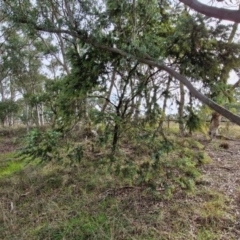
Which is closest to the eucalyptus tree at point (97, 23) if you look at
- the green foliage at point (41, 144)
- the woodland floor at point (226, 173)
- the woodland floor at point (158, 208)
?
the green foliage at point (41, 144)

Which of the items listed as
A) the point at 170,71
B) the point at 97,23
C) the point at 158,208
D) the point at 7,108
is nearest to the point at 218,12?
the point at 170,71

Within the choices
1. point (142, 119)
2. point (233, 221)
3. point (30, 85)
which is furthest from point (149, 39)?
point (30, 85)

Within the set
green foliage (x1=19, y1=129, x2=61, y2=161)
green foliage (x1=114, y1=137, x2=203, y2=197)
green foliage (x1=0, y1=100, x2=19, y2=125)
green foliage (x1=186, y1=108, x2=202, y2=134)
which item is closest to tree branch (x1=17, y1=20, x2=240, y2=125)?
green foliage (x1=186, y1=108, x2=202, y2=134)

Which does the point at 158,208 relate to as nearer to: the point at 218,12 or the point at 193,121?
the point at 193,121

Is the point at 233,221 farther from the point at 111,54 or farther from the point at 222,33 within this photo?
the point at 111,54

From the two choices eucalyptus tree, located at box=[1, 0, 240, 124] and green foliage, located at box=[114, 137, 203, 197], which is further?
green foliage, located at box=[114, 137, 203, 197]

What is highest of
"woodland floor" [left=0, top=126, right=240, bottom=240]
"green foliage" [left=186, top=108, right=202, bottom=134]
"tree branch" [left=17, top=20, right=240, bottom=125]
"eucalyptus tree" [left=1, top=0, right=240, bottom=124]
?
"eucalyptus tree" [left=1, top=0, right=240, bottom=124]

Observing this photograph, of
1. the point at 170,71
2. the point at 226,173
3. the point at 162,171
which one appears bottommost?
the point at 226,173

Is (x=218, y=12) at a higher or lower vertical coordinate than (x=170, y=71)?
higher

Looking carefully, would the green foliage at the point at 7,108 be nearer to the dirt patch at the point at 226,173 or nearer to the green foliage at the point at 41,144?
the green foliage at the point at 41,144

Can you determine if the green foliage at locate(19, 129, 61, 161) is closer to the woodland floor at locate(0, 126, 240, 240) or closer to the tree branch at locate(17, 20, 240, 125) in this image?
the woodland floor at locate(0, 126, 240, 240)

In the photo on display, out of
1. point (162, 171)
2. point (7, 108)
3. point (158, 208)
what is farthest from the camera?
point (7, 108)

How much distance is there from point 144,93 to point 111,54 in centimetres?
78

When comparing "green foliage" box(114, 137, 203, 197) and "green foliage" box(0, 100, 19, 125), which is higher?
"green foliage" box(0, 100, 19, 125)
